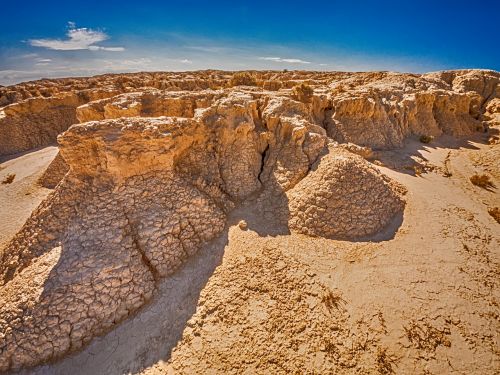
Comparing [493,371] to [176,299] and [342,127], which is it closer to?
[176,299]

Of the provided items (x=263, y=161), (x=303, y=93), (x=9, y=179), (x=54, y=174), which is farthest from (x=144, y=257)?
(x=9, y=179)

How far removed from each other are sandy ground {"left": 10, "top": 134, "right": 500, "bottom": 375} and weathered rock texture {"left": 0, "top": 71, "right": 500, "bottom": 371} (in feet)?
1.76

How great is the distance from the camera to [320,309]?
5.72 metres

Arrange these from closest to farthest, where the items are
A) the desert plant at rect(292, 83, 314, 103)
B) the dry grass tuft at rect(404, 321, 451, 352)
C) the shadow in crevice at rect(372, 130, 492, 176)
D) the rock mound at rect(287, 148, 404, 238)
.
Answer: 1. the dry grass tuft at rect(404, 321, 451, 352)
2. the rock mound at rect(287, 148, 404, 238)
3. the shadow in crevice at rect(372, 130, 492, 176)
4. the desert plant at rect(292, 83, 314, 103)

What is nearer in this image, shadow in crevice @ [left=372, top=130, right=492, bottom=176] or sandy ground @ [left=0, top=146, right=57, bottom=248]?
sandy ground @ [left=0, top=146, right=57, bottom=248]

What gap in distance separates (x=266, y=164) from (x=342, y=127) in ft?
21.7

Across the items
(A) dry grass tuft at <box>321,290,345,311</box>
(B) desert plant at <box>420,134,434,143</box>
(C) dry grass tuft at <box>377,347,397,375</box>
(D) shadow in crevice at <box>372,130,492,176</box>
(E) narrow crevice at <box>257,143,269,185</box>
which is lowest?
(C) dry grass tuft at <box>377,347,397,375</box>

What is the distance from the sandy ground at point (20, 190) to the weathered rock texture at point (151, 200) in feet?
16.3

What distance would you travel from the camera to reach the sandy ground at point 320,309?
5047 millimetres

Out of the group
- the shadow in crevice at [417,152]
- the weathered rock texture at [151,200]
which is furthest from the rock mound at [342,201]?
the shadow in crevice at [417,152]

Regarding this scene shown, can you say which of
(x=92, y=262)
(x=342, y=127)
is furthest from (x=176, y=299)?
(x=342, y=127)

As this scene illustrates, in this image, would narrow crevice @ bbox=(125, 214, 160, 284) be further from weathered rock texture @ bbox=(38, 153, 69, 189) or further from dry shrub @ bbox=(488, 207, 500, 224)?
dry shrub @ bbox=(488, 207, 500, 224)

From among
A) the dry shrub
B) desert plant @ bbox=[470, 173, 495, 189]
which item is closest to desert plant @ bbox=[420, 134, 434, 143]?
desert plant @ bbox=[470, 173, 495, 189]

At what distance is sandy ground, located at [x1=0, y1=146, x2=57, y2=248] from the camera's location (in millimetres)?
11180
